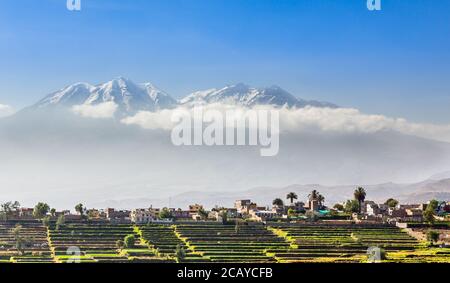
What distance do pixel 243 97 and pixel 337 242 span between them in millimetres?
8927

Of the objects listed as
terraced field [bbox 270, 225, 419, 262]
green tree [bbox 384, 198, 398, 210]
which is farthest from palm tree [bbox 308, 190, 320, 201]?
green tree [bbox 384, 198, 398, 210]

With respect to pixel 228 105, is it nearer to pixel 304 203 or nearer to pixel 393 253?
pixel 393 253

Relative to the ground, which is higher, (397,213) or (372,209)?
(372,209)

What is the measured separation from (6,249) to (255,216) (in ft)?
30.9

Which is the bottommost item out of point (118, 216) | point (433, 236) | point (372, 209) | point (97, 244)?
point (97, 244)

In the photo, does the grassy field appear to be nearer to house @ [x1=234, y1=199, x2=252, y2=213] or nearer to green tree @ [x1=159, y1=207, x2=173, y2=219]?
green tree @ [x1=159, y1=207, x2=173, y2=219]

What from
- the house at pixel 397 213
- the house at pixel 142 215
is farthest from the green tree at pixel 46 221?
the house at pixel 397 213

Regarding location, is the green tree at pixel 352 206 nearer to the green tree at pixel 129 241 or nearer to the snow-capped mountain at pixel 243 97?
the green tree at pixel 129 241

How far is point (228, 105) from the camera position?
47.2ft

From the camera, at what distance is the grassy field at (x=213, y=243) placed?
20.6m

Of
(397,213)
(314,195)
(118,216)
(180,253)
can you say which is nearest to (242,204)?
(314,195)

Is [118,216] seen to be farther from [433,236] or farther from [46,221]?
[433,236]
